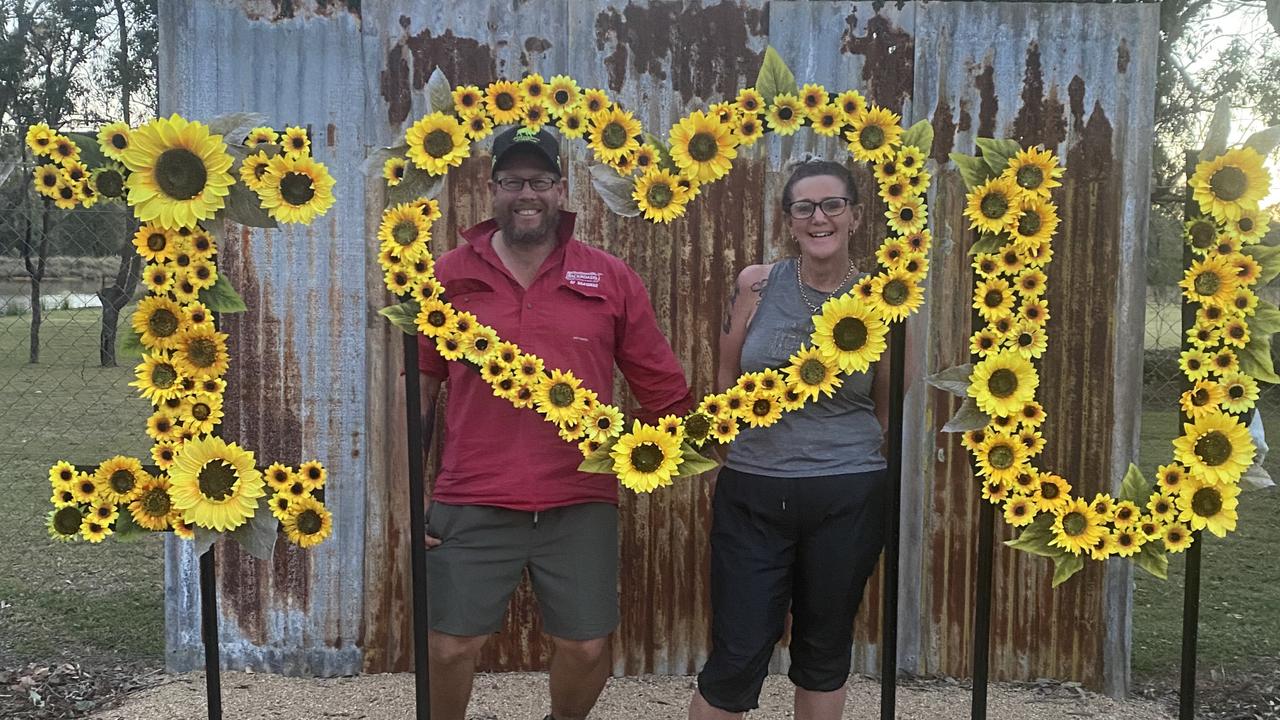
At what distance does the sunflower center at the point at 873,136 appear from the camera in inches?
96.9

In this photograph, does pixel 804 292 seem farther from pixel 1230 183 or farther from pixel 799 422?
pixel 1230 183

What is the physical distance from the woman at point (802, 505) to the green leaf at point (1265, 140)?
1.02 m

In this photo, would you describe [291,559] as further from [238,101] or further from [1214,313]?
[1214,313]

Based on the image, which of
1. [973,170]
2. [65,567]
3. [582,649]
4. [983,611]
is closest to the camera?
[973,170]

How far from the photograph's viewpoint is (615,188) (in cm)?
254

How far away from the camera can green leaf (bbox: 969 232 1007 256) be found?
242 cm

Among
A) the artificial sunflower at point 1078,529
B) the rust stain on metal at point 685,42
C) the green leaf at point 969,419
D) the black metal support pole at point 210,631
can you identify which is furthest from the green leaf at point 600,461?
the rust stain on metal at point 685,42

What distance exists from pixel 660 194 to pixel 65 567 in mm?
4057

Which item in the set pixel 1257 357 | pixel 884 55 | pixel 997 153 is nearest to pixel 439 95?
pixel 997 153

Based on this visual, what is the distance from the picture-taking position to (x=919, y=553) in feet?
11.9

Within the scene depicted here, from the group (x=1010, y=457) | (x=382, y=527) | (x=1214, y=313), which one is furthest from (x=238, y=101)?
(x=1214, y=313)

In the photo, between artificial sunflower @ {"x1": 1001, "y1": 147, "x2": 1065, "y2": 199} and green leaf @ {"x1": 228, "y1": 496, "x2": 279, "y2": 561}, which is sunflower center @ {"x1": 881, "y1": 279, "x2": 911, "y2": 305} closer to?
artificial sunflower @ {"x1": 1001, "y1": 147, "x2": 1065, "y2": 199}

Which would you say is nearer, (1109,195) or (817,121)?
(817,121)

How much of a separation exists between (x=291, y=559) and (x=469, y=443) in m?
1.38
